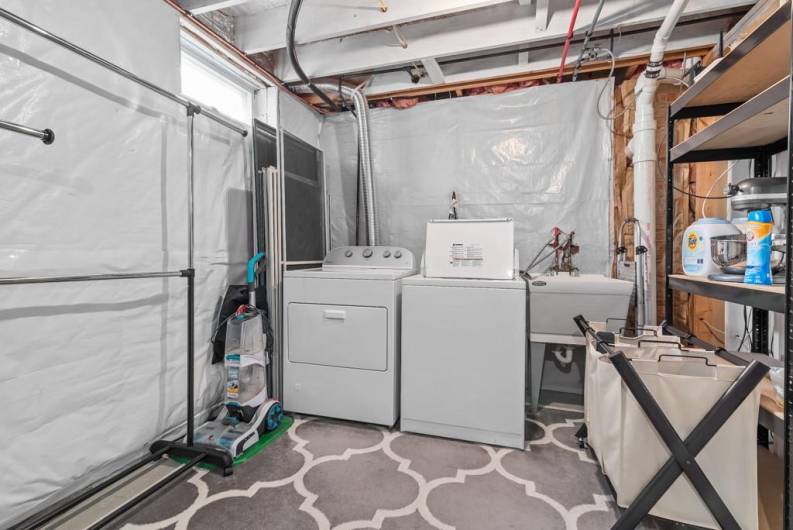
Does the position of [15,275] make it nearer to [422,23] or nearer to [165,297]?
[165,297]

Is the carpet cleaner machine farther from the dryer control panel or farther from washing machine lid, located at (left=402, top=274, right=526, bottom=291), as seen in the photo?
washing machine lid, located at (left=402, top=274, right=526, bottom=291)

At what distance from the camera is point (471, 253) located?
206cm

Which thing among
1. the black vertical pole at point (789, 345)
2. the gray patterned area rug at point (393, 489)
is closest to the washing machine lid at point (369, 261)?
the gray patterned area rug at point (393, 489)

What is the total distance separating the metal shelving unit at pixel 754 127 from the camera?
3.03 ft

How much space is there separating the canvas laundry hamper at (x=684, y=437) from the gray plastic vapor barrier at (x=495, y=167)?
5.03 feet

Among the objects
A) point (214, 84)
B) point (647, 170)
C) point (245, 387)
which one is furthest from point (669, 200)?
point (214, 84)

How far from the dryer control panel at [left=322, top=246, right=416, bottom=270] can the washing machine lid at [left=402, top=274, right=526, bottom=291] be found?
0.42 m

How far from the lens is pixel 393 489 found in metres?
1.56

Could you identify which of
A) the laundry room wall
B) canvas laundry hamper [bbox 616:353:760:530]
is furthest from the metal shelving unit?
the laundry room wall

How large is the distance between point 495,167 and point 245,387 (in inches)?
88.6

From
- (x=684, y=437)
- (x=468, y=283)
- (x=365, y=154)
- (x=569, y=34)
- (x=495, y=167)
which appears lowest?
(x=684, y=437)

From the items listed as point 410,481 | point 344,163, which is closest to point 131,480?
point 410,481

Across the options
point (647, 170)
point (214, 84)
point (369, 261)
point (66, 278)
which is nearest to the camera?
point (66, 278)

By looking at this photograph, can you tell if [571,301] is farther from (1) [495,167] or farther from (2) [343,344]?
(2) [343,344]
